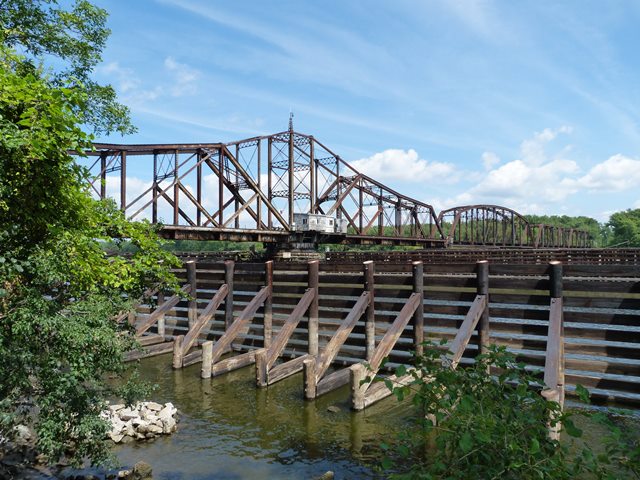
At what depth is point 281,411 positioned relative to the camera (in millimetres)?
11336

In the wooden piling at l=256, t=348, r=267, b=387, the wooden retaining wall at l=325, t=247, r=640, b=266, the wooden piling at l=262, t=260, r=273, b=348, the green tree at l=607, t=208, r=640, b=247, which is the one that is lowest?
the wooden piling at l=256, t=348, r=267, b=387

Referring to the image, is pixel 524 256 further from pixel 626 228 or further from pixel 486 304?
pixel 626 228

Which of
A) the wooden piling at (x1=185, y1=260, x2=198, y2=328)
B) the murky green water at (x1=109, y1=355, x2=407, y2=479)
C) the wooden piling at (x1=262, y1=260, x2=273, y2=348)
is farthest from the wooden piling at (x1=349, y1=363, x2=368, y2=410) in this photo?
the wooden piling at (x1=185, y1=260, x2=198, y2=328)

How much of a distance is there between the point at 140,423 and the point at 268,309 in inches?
270

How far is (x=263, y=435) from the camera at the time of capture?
33.1 ft

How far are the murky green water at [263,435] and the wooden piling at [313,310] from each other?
5.69 feet

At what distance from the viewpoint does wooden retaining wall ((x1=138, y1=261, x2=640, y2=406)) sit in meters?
10.9

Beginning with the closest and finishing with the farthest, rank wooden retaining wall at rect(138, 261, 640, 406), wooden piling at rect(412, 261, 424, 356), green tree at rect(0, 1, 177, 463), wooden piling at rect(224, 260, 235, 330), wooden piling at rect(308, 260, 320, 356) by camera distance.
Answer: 1. green tree at rect(0, 1, 177, 463)
2. wooden retaining wall at rect(138, 261, 640, 406)
3. wooden piling at rect(412, 261, 424, 356)
4. wooden piling at rect(308, 260, 320, 356)
5. wooden piling at rect(224, 260, 235, 330)

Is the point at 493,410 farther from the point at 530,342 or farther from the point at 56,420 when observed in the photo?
the point at 530,342

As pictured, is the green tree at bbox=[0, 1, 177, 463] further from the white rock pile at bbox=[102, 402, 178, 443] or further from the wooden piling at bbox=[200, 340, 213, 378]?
the wooden piling at bbox=[200, 340, 213, 378]

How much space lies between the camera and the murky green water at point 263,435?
8.59 meters

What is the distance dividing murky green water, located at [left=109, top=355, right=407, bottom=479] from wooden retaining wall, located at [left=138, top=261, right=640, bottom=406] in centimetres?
294

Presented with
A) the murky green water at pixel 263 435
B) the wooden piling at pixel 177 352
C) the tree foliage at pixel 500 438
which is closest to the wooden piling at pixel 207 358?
the murky green water at pixel 263 435

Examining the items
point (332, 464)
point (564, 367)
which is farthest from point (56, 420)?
point (564, 367)
